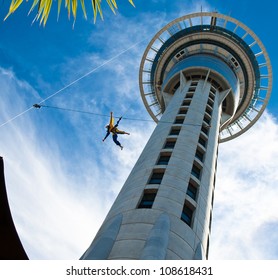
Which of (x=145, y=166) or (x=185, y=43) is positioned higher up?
(x=185, y=43)

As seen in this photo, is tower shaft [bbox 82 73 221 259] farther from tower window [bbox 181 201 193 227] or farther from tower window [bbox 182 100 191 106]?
tower window [bbox 182 100 191 106]

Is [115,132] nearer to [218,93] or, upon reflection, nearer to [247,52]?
A: [218,93]

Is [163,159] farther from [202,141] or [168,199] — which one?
[202,141]

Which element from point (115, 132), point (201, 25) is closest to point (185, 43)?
point (201, 25)

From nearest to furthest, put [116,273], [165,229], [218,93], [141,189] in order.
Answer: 1. [116,273]
2. [165,229]
3. [141,189]
4. [218,93]

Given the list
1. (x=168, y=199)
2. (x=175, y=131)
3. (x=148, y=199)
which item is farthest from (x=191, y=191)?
(x=175, y=131)

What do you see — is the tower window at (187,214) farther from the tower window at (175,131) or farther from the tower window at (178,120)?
the tower window at (178,120)

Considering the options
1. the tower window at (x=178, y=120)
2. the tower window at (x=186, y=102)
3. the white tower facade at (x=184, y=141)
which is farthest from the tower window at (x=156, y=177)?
the tower window at (x=186, y=102)
